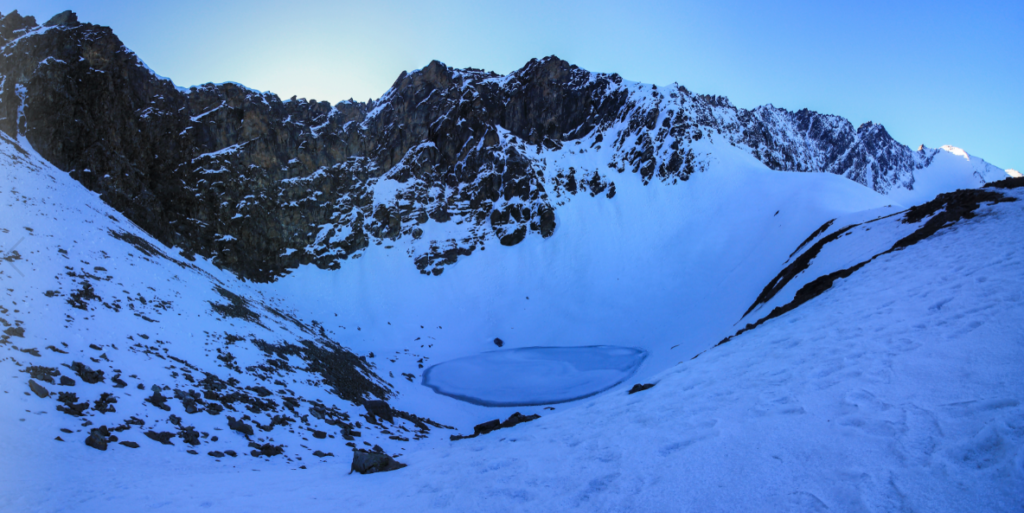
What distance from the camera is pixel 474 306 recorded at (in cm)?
4625

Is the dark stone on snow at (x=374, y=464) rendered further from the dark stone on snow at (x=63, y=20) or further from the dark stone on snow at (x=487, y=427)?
the dark stone on snow at (x=63, y=20)

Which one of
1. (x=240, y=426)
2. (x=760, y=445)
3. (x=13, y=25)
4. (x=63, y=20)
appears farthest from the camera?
(x=63, y=20)

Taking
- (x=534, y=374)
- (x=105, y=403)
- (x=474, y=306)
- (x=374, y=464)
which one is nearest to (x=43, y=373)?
(x=105, y=403)

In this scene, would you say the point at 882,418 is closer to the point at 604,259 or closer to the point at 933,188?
the point at 604,259

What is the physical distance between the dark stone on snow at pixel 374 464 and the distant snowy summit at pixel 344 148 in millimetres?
43431

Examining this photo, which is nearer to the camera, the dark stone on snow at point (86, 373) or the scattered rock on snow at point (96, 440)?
the scattered rock on snow at point (96, 440)

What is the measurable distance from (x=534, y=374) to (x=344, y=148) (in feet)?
152

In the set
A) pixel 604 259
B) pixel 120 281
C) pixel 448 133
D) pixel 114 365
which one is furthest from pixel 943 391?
pixel 448 133

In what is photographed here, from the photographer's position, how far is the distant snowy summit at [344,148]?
4284 cm

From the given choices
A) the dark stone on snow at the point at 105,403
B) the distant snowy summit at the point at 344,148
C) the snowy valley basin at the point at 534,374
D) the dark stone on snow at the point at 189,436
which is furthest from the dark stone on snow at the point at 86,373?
the distant snowy summit at the point at 344,148

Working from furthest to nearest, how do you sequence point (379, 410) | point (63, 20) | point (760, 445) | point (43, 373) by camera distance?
point (63, 20), point (379, 410), point (43, 373), point (760, 445)

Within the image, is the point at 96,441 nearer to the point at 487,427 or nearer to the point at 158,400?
the point at 158,400

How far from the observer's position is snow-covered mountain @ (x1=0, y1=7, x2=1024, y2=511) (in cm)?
595

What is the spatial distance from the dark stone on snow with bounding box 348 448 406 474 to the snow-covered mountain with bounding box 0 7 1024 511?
53cm
